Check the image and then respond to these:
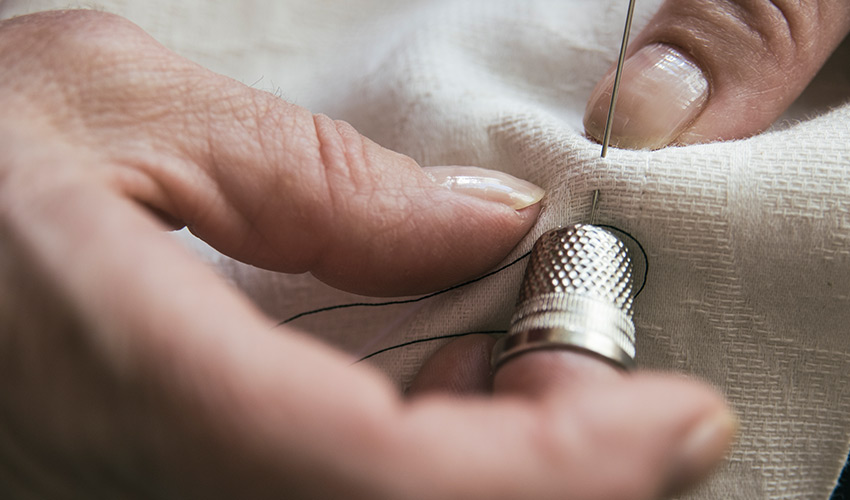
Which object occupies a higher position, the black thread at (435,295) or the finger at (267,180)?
the finger at (267,180)

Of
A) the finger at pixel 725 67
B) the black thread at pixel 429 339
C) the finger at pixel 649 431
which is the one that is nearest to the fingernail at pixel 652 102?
the finger at pixel 725 67

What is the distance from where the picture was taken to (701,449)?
38cm

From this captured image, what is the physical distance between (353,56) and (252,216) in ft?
1.24

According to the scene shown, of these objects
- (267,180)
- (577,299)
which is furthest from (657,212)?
(267,180)

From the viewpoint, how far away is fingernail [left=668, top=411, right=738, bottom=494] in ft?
1.25

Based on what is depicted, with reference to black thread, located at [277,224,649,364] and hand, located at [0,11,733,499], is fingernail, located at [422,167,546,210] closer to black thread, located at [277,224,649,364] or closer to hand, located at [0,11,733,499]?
black thread, located at [277,224,649,364]

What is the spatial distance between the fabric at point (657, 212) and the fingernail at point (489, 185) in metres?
0.02

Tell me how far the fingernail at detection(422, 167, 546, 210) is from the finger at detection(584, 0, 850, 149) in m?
0.12

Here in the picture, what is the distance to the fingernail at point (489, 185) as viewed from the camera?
0.61 meters

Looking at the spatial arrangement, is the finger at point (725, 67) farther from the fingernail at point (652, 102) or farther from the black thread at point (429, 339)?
the black thread at point (429, 339)

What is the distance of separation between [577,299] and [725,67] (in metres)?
0.38

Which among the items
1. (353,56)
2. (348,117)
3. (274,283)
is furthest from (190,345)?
(353,56)

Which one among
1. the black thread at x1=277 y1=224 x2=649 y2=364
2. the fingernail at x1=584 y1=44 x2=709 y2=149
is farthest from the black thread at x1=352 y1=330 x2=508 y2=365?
the fingernail at x1=584 y1=44 x2=709 y2=149

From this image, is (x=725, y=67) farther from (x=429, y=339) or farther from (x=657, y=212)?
(x=429, y=339)
